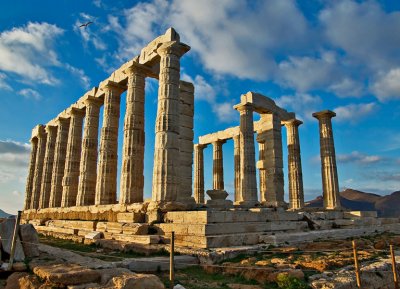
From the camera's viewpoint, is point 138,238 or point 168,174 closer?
point 138,238

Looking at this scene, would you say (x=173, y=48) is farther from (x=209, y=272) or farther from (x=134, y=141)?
(x=209, y=272)

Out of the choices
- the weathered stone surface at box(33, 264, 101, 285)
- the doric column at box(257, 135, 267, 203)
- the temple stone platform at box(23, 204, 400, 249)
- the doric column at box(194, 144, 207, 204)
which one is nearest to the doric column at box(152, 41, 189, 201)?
the temple stone platform at box(23, 204, 400, 249)

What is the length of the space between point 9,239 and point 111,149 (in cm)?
1347

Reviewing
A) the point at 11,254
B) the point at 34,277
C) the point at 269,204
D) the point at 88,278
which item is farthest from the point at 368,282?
the point at 269,204

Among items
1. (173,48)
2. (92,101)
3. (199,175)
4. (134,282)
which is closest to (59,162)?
(92,101)

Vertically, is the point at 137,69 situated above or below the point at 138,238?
above

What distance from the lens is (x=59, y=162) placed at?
29.2m

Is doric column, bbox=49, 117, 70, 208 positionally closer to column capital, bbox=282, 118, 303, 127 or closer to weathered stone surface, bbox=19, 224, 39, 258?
column capital, bbox=282, 118, 303, 127

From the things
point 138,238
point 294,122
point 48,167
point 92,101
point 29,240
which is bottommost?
point 138,238

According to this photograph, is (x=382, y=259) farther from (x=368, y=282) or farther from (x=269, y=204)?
(x=269, y=204)

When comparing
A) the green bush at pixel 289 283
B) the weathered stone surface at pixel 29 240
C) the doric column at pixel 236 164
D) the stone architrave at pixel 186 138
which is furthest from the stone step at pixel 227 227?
the doric column at pixel 236 164

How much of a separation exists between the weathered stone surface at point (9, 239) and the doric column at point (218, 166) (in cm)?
2527

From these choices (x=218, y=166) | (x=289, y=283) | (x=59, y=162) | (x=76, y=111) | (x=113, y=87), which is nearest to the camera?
(x=289, y=283)

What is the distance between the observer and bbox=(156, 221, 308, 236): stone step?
1193 centimetres
